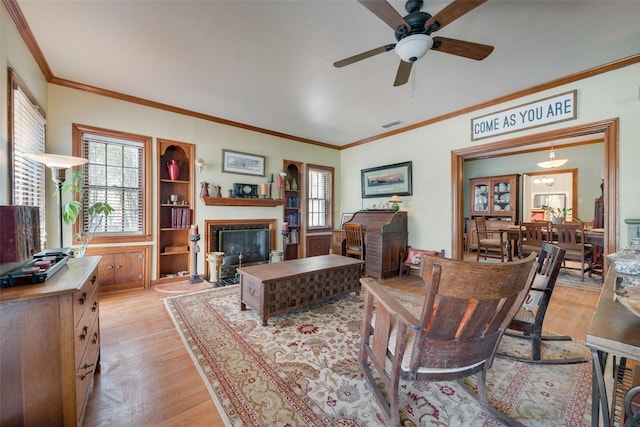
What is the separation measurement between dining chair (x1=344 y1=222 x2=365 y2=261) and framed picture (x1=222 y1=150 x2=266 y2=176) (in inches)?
77.5

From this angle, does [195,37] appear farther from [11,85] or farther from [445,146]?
[445,146]

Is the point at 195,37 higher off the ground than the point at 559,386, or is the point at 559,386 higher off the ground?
the point at 195,37

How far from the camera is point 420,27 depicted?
6.15 ft

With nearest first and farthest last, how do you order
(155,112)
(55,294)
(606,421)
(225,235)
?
(606,421) → (55,294) → (155,112) → (225,235)

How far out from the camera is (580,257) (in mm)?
4105

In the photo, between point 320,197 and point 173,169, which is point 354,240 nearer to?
point 320,197

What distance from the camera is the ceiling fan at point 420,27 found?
1606mm

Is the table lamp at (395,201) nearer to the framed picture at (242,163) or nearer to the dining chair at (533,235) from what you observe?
the dining chair at (533,235)

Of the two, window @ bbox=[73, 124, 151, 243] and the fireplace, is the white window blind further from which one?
the fireplace

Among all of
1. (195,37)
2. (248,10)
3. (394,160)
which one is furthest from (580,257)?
(195,37)

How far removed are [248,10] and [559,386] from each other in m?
3.44

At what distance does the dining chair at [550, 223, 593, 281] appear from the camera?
4.07 metres

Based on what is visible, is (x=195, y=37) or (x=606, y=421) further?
(x=195, y=37)

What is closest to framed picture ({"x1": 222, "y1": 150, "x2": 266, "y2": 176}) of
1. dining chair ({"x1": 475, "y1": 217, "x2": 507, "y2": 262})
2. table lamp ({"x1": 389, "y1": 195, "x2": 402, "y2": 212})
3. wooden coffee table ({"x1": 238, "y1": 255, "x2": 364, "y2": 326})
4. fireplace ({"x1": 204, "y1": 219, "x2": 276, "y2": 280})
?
fireplace ({"x1": 204, "y1": 219, "x2": 276, "y2": 280})
